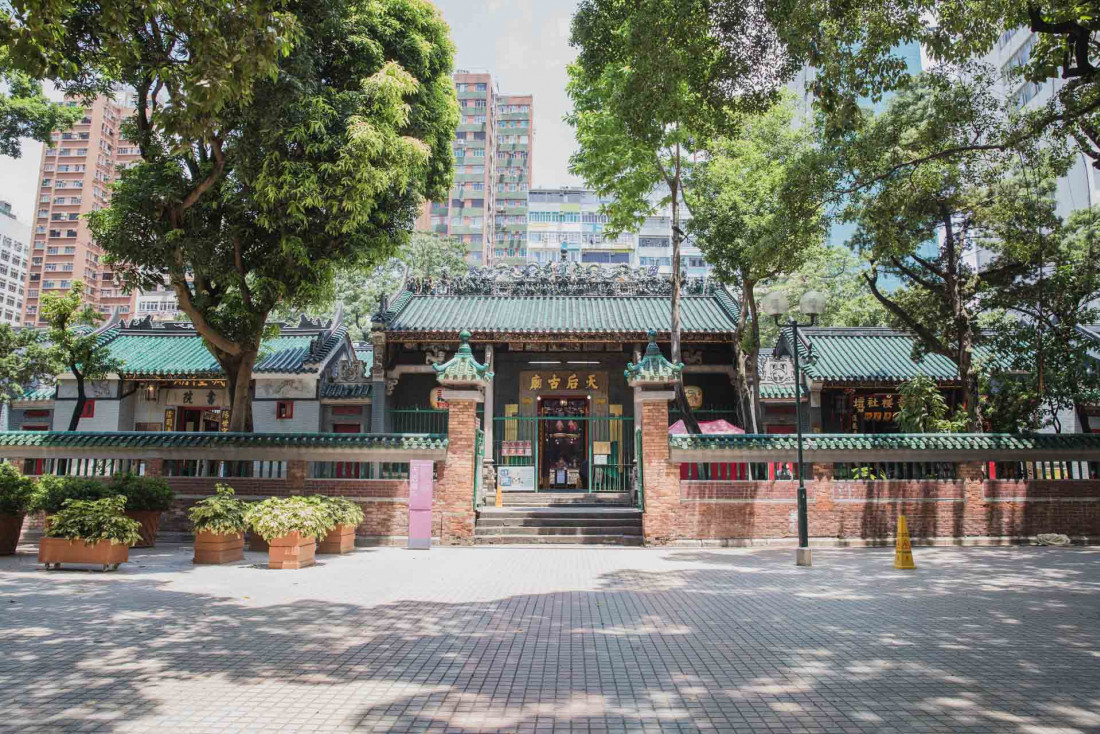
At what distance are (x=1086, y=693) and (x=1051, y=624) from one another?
7.08 ft

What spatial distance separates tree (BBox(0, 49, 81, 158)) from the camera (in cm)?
1419

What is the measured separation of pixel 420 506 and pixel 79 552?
15.8 feet

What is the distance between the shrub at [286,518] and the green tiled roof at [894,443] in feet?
20.1

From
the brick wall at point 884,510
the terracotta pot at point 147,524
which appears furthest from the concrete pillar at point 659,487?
the terracotta pot at point 147,524

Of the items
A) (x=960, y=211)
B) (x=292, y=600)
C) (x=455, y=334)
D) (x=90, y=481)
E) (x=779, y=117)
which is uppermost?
(x=779, y=117)

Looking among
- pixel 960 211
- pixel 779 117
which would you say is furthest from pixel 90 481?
pixel 779 117

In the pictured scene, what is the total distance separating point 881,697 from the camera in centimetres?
413

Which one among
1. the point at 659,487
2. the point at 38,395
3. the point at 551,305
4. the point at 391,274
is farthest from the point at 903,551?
the point at 391,274

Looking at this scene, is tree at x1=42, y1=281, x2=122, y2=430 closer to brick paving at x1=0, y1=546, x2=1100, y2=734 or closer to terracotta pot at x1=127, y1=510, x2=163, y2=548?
terracotta pot at x1=127, y1=510, x2=163, y2=548

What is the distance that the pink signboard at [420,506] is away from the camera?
461 inches

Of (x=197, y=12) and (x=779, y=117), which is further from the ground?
(x=779, y=117)

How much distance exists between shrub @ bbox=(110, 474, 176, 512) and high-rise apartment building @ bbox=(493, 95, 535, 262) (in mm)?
58779

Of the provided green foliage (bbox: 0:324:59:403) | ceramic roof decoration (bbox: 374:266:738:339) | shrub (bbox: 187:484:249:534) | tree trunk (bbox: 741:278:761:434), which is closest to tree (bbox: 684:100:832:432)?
tree trunk (bbox: 741:278:761:434)

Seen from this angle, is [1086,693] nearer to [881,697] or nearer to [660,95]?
[881,697]
